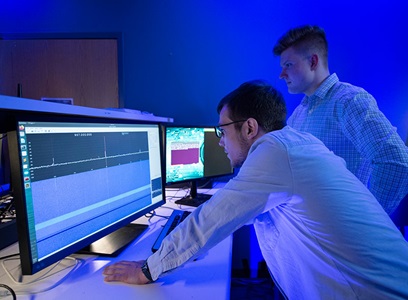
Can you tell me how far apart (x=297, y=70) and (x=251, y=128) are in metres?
0.79

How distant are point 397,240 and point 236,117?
60cm

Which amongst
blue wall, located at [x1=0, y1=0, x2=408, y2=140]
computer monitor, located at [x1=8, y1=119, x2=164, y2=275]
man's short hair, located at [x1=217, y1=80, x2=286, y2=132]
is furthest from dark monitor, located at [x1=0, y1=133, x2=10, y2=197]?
blue wall, located at [x1=0, y1=0, x2=408, y2=140]

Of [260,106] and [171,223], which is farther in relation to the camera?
[171,223]

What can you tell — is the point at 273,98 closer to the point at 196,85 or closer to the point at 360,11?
the point at 196,85

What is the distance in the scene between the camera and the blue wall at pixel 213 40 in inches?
71.9

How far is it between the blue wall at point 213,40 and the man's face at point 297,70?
15.4 inches

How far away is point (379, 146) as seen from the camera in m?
1.18

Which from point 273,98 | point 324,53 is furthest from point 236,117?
point 324,53

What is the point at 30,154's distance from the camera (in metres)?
0.59

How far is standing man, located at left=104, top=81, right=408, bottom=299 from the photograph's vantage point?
2.09ft

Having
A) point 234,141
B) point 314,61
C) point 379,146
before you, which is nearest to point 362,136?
point 379,146

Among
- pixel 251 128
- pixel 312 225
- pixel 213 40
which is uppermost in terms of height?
pixel 213 40

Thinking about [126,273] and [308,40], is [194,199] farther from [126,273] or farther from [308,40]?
[308,40]

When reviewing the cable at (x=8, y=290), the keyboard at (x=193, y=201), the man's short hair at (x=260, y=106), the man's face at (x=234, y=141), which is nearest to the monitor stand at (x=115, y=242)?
the cable at (x=8, y=290)
